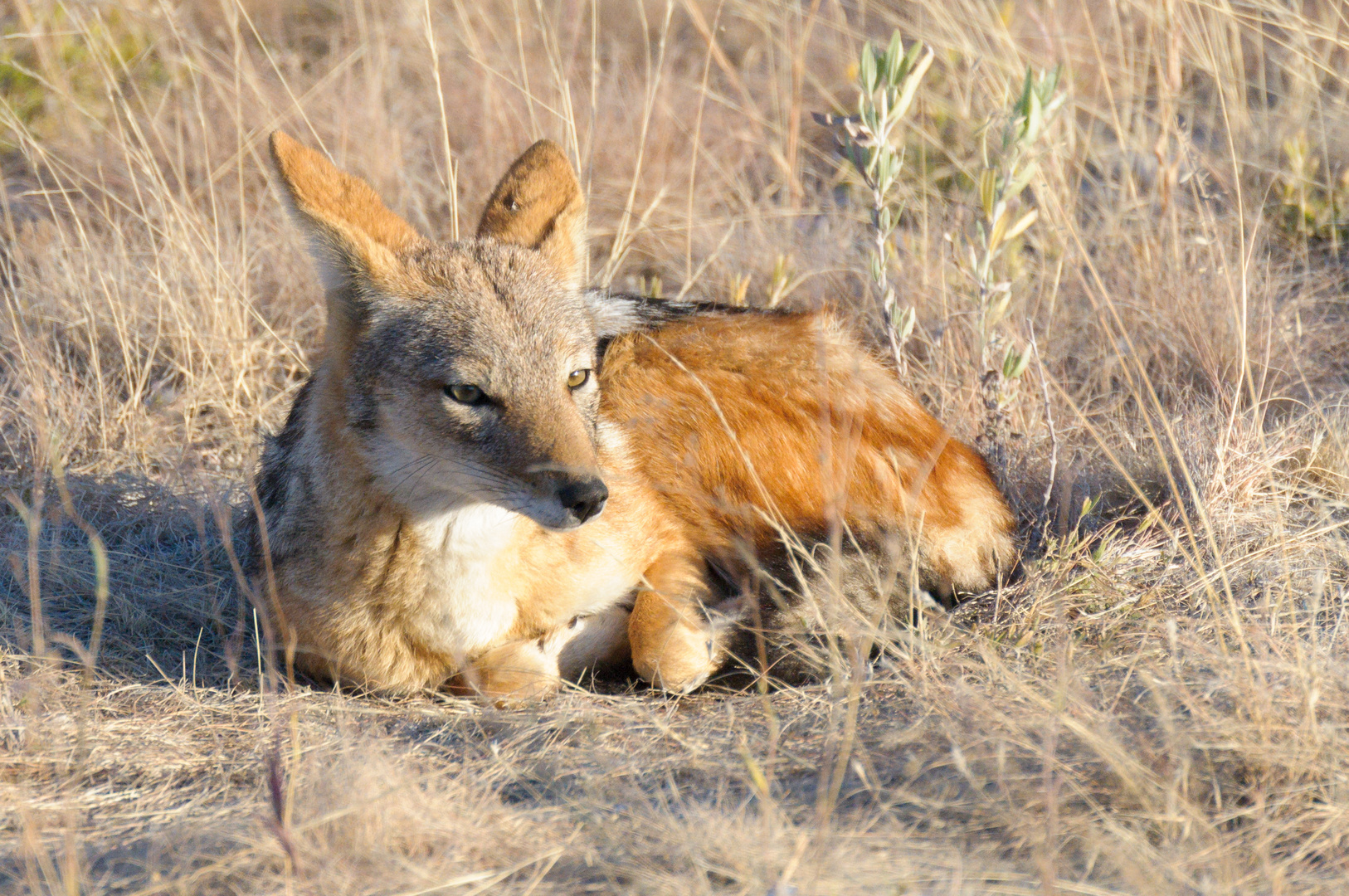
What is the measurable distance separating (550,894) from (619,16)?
7.72m

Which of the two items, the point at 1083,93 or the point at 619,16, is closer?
the point at 1083,93

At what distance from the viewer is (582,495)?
294 centimetres

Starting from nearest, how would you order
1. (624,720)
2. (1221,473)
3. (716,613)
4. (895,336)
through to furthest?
(624,720) < (716,613) < (1221,473) < (895,336)

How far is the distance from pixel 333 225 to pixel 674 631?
1.51 metres


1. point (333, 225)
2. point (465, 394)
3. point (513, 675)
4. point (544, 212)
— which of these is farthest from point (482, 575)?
point (544, 212)

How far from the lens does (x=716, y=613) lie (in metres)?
3.61

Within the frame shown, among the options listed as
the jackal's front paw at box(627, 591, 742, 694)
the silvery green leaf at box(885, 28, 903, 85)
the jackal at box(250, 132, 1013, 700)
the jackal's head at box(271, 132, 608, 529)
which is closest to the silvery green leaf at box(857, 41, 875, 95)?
the silvery green leaf at box(885, 28, 903, 85)

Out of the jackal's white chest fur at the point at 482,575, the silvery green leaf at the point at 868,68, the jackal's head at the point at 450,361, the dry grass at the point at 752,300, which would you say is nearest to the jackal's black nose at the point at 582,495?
the jackal's head at the point at 450,361

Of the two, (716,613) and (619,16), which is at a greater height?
(619,16)

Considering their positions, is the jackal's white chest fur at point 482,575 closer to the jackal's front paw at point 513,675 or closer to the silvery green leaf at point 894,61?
the jackal's front paw at point 513,675

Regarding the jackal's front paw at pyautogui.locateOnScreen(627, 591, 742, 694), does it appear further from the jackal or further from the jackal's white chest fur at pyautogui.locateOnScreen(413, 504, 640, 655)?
the jackal's white chest fur at pyautogui.locateOnScreen(413, 504, 640, 655)

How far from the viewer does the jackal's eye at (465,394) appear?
321 cm

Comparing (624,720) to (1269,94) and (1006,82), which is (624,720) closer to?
(1006,82)

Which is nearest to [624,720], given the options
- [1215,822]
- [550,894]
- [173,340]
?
[550,894]
